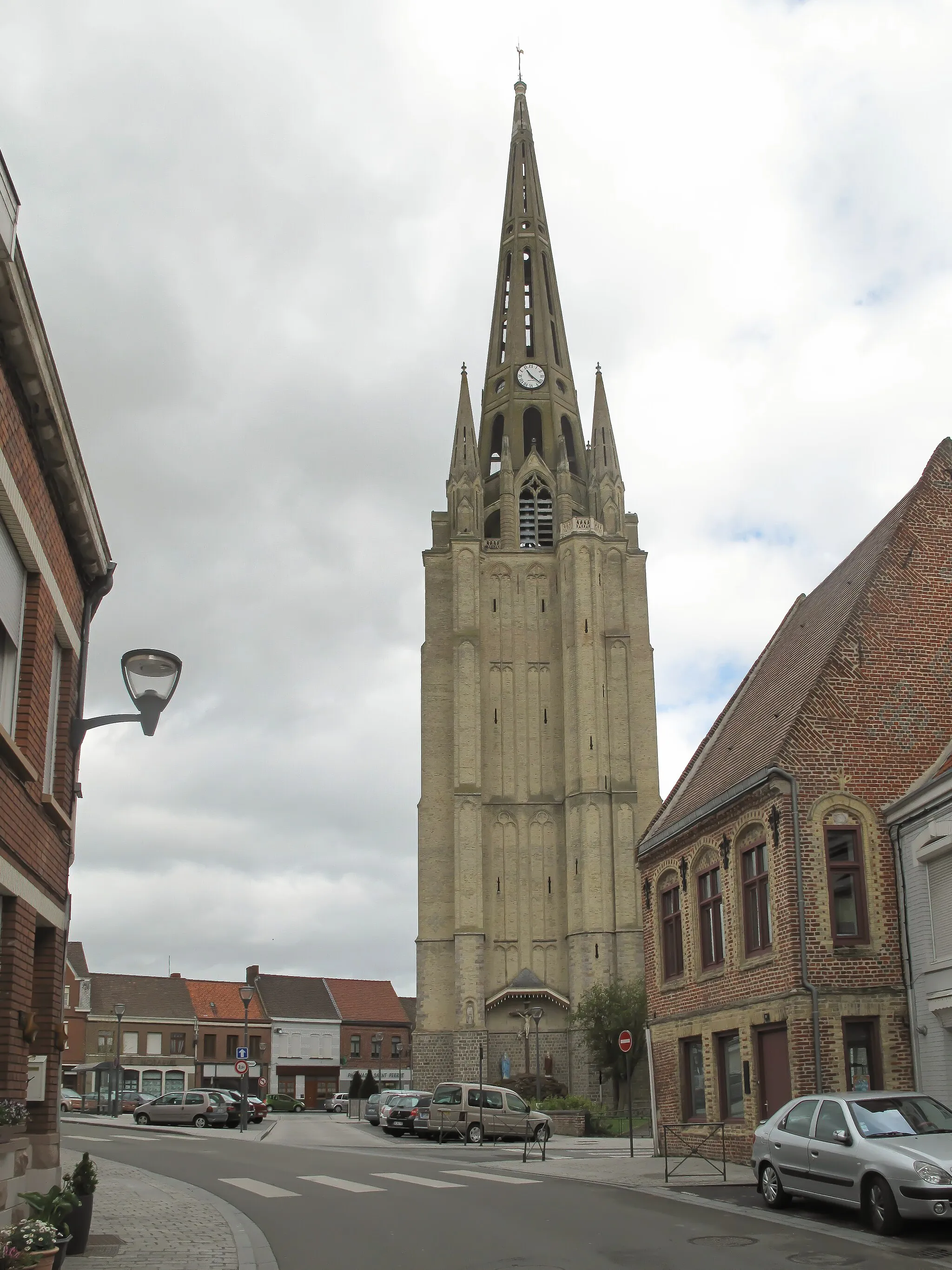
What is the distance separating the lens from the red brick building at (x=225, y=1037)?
82.8 meters

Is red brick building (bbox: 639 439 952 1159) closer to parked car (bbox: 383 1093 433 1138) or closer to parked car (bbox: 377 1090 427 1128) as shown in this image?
parked car (bbox: 383 1093 433 1138)

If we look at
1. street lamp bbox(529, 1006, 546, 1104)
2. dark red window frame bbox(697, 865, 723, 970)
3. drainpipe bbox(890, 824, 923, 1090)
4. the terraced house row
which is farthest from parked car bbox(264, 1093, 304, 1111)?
drainpipe bbox(890, 824, 923, 1090)

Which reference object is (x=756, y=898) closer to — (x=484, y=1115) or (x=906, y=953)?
(x=906, y=953)

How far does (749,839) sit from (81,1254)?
43.5ft

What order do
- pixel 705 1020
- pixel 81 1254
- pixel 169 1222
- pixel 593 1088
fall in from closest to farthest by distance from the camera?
1. pixel 81 1254
2. pixel 169 1222
3. pixel 705 1020
4. pixel 593 1088

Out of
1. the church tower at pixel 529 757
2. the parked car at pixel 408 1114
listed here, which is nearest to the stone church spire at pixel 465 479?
the church tower at pixel 529 757

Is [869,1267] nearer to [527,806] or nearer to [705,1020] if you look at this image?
[705,1020]

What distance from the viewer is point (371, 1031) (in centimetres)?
9044

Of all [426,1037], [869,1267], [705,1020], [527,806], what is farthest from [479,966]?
[869,1267]

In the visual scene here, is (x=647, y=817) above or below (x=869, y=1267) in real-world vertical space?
above

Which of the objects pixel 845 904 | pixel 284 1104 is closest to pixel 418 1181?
pixel 845 904

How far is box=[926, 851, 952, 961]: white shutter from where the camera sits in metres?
19.3

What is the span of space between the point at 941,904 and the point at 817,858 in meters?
2.01

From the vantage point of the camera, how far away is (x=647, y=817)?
213 feet
